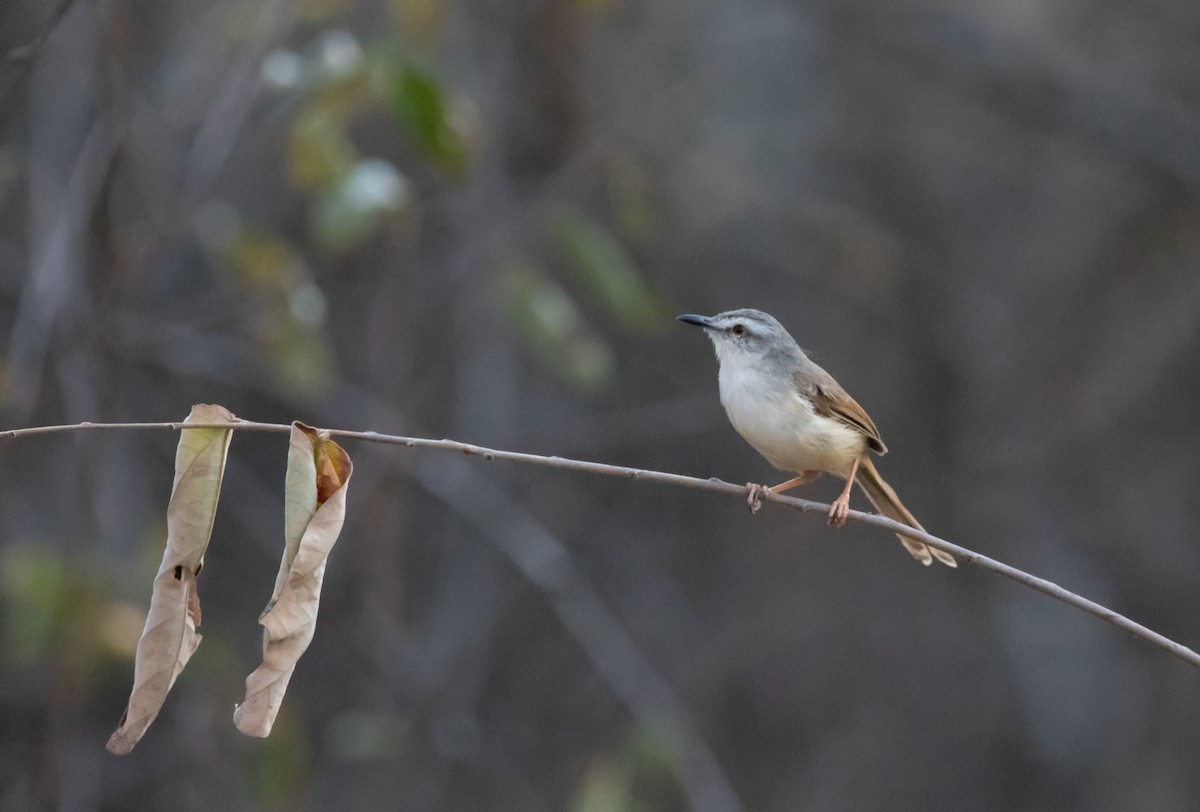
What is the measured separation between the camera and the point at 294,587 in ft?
6.78

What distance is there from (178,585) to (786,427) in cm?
242

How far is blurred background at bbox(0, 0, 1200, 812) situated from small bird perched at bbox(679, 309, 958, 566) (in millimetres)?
656

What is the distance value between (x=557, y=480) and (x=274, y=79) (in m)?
4.29

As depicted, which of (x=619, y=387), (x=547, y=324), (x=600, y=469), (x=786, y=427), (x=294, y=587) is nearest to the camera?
(x=294, y=587)

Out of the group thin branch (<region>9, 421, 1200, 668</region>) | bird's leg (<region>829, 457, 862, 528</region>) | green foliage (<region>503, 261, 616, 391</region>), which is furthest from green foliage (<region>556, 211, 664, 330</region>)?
thin branch (<region>9, 421, 1200, 668</region>)

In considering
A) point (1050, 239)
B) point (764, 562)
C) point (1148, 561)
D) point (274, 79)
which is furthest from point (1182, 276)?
point (274, 79)

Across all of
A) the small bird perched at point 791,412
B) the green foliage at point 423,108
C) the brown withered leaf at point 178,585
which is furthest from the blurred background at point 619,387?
the brown withered leaf at point 178,585

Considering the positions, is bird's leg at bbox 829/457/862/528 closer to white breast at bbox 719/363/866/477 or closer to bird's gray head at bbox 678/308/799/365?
white breast at bbox 719/363/866/477

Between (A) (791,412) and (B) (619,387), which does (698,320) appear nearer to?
(A) (791,412)

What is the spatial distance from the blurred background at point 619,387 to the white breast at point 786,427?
36.9 inches

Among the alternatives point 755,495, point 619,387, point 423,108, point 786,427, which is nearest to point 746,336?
point 786,427

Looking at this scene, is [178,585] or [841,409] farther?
[841,409]

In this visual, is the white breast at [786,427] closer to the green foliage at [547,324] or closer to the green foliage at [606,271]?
the green foliage at [606,271]

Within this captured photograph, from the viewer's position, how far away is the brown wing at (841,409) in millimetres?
4355
